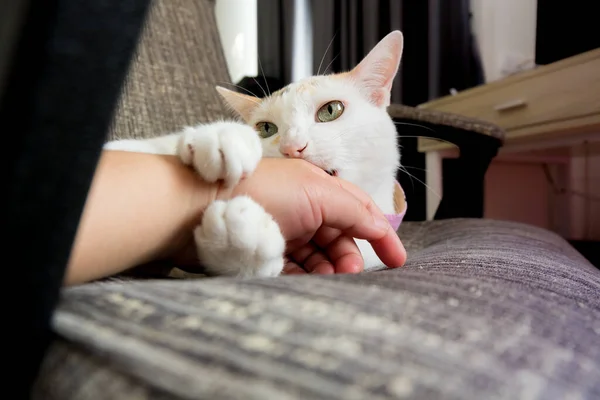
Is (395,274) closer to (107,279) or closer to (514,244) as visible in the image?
(107,279)

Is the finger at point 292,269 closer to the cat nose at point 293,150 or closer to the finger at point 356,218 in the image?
the finger at point 356,218

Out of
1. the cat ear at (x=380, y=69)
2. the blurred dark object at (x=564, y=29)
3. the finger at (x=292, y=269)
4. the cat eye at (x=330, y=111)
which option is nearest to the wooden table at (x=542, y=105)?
the blurred dark object at (x=564, y=29)

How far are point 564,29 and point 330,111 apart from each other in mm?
1240

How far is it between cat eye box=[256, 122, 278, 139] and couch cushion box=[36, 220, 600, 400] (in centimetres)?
52

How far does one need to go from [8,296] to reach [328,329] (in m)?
0.16

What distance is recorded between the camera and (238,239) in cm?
45

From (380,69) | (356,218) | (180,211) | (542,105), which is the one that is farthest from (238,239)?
(542,105)

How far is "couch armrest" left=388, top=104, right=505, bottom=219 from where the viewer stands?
3.75 feet

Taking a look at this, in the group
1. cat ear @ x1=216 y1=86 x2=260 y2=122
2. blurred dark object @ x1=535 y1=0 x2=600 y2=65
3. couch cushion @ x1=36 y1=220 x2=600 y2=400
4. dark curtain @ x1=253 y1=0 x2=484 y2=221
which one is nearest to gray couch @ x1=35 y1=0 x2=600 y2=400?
couch cushion @ x1=36 y1=220 x2=600 y2=400

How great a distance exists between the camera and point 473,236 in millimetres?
883

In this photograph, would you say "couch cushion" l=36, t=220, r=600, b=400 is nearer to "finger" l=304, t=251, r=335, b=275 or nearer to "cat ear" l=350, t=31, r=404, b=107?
"finger" l=304, t=251, r=335, b=275

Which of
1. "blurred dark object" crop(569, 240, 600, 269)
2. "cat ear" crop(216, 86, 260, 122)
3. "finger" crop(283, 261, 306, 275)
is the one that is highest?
"cat ear" crop(216, 86, 260, 122)

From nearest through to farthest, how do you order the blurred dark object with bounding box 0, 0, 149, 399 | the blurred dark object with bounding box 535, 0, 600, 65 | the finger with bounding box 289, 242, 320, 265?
the blurred dark object with bounding box 0, 0, 149, 399 < the finger with bounding box 289, 242, 320, 265 < the blurred dark object with bounding box 535, 0, 600, 65

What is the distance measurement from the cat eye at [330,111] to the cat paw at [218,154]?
14.9 inches
